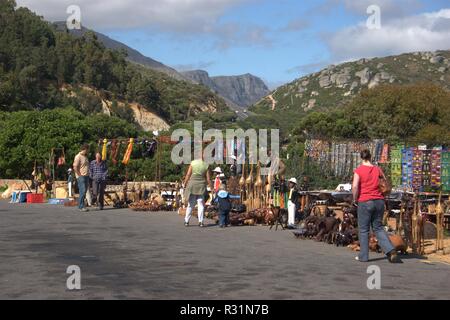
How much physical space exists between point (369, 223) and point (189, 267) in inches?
127

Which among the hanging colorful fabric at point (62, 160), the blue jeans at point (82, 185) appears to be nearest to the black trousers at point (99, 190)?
the blue jeans at point (82, 185)

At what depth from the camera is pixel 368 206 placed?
451 inches

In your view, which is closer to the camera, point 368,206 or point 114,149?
point 368,206

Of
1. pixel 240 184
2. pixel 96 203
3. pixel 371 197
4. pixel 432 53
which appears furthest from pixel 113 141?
pixel 432 53

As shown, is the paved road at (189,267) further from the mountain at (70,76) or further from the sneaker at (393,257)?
the mountain at (70,76)

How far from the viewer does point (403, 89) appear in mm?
62219

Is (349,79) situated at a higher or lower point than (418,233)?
higher

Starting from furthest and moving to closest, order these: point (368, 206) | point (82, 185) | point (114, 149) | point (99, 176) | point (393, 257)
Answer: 1. point (114, 149)
2. point (99, 176)
3. point (82, 185)
4. point (368, 206)
5. point (393, 257)

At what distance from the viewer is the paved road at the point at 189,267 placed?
834cm

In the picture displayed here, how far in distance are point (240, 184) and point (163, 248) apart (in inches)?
407

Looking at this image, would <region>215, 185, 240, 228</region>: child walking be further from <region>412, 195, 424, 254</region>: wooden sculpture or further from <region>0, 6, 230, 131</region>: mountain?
<region>0, 6, 230, 131</region>: mountain

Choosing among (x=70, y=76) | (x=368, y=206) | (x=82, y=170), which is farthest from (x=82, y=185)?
(x=70, y=76)

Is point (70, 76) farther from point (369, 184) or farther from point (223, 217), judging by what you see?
point (369, 184)
